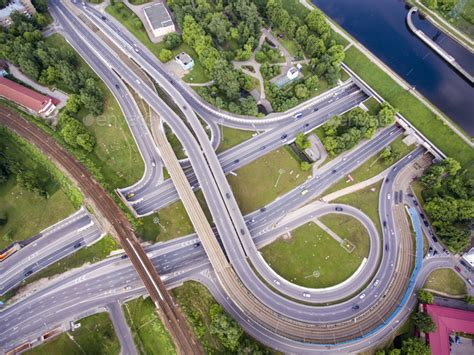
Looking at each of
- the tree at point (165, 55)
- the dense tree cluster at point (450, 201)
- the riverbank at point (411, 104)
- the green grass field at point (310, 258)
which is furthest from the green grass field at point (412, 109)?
the tree at point (165, 55)

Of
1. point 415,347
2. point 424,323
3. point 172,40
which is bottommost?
point 415,347

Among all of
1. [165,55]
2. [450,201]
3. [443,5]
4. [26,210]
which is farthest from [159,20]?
[450,201]

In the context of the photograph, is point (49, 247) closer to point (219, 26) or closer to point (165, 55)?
point (165, 55)

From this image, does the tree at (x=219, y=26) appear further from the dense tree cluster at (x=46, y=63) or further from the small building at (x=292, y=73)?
the dense tree cluster at (x=46, y=63)

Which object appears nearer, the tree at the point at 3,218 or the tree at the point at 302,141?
the tree at the point at 3,218

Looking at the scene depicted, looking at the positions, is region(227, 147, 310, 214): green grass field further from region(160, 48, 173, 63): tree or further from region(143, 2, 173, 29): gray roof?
region(143, 2, 173, 29): gray roof

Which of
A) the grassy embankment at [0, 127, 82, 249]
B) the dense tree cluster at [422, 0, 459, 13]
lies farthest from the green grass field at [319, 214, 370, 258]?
the dense tree cluster at [422, 0, 459, 13]
